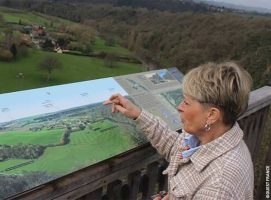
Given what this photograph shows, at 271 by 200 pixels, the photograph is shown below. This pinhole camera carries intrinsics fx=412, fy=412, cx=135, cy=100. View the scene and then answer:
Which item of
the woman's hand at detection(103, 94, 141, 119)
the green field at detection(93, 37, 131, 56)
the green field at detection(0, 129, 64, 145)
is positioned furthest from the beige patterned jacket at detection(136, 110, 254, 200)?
the green field at detection(93, 37, 131, 56)

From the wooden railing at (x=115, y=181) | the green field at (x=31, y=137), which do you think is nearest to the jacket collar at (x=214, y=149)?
the wooden railing at (x=115, y=181)

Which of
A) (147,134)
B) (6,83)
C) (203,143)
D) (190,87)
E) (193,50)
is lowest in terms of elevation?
(6,83)

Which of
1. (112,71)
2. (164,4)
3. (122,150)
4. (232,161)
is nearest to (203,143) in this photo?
(232,161)

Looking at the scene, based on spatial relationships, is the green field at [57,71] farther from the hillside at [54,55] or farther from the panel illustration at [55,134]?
the panel illustration at [55,134]

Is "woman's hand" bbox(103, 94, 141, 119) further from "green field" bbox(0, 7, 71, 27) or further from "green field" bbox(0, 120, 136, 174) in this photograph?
"green field" bbox(0, 7, 71, 27)

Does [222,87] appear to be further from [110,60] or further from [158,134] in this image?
[110,60]

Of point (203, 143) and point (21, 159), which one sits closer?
point (21, 159)

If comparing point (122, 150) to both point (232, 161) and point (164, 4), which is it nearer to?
point (232, 161)
